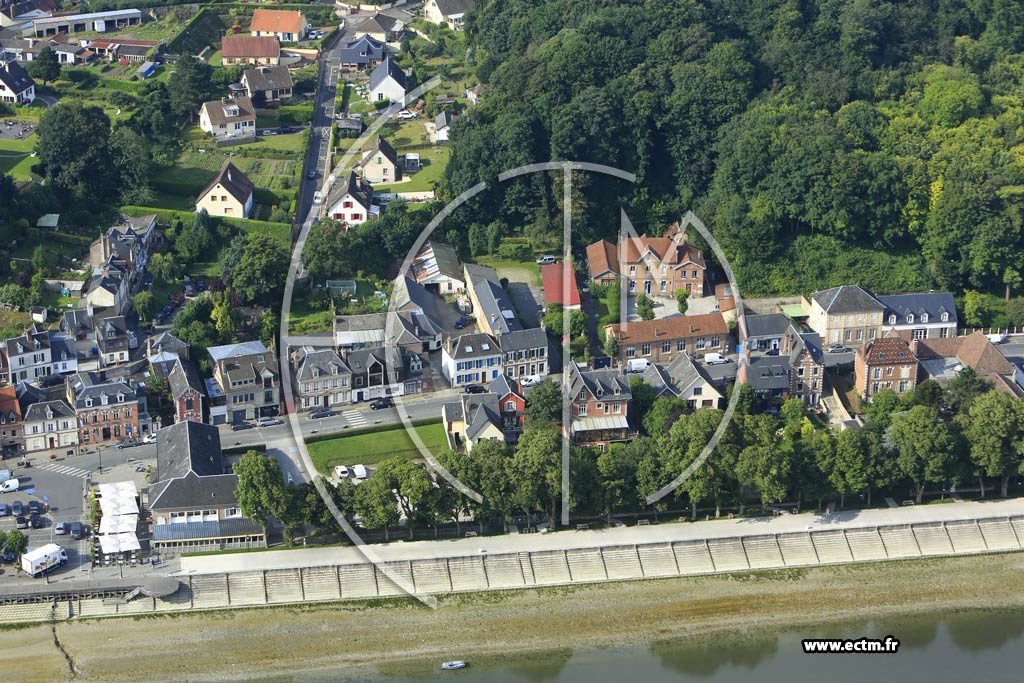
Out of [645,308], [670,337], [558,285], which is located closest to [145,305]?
[558,285]

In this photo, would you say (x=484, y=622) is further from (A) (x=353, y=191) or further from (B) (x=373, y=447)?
(A) (x=353, y=191)

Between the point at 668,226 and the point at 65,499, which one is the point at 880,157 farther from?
the point at 65,499

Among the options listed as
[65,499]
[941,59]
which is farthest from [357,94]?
[65,499]

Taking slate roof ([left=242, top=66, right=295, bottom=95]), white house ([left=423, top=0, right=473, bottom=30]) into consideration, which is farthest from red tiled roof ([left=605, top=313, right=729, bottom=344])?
white house ([left=423, top=0, right=473, bottom=30])

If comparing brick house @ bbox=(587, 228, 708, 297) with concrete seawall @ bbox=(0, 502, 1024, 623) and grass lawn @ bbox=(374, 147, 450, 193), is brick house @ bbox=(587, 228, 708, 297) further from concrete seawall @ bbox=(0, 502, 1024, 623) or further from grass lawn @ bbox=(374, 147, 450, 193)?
concrete seawall @ bbox=(0, 502, 1024, 623)

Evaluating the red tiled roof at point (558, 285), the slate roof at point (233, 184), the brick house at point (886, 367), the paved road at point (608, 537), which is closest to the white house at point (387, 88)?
the slate roof at point (233, 184)
